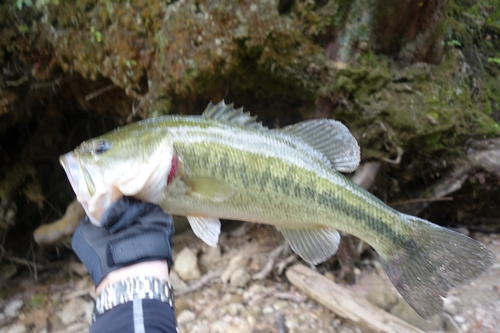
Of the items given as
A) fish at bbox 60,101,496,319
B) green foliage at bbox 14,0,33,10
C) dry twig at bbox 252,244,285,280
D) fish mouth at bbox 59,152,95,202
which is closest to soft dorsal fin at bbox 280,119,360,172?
fish at bbox 60,101,496,319

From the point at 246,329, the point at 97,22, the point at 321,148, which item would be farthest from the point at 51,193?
the point at 321,148

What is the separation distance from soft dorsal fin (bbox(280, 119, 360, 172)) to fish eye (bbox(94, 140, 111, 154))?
0.86 m

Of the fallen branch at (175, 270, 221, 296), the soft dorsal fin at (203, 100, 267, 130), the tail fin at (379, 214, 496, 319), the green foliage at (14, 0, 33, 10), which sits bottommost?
the fallen branch at (175, 270, 221, 296)

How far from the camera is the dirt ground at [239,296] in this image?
308cm

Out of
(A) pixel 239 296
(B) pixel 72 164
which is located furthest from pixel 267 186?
(A) pixel 239 296

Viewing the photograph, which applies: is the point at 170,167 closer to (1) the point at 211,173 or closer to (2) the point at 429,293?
(1) the point at 211,173

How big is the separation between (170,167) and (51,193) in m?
3.77

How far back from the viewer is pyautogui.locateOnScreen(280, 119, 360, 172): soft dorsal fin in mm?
1851

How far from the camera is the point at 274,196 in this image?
176cm

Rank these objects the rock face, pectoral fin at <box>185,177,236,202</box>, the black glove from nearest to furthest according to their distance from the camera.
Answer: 1. the black glove
2. pectoral fin at <box>185,177,236,202</box>
3. the rock face

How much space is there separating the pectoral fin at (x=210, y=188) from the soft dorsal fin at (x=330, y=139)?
0.43 m

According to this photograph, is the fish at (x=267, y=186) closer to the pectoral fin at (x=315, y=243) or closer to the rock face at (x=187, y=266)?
the pectoral fin at (x=315, y=243)

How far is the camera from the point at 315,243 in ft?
6.35

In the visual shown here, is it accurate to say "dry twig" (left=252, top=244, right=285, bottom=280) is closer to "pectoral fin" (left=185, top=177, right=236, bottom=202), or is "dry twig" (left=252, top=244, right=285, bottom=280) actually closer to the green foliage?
"pectoral fin" (left=185, top=177, right=236, bottom=202)
